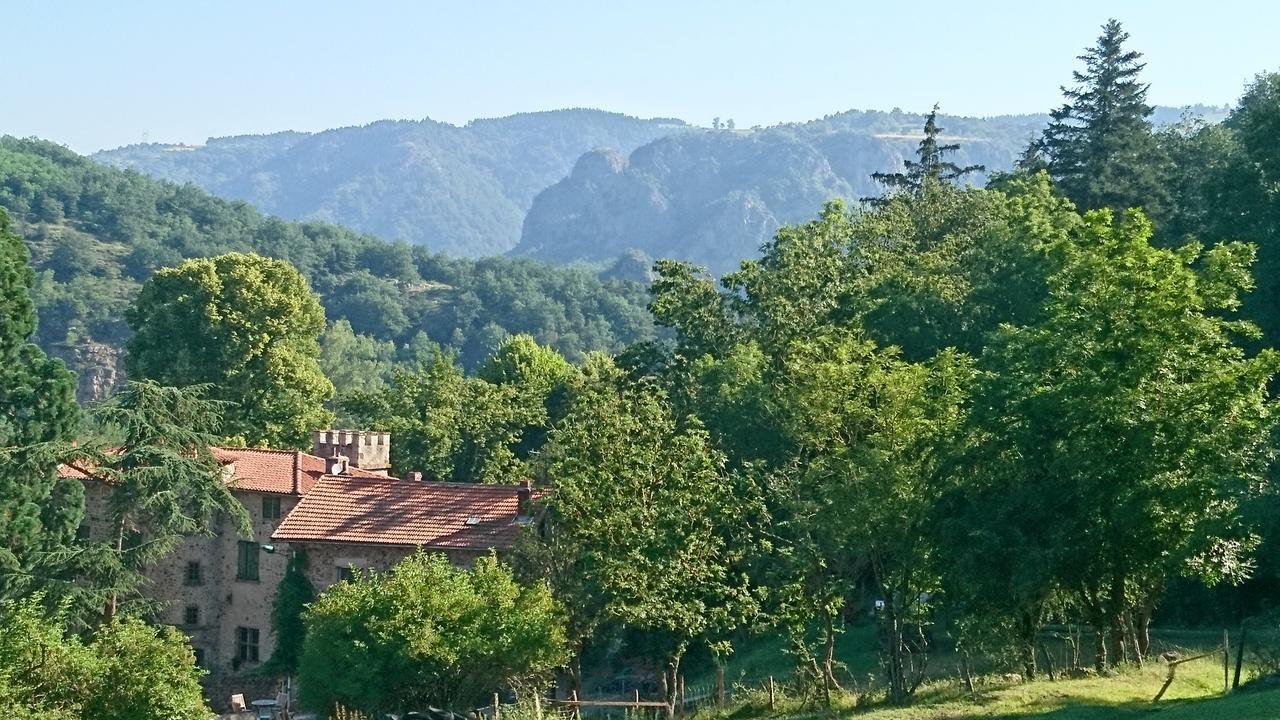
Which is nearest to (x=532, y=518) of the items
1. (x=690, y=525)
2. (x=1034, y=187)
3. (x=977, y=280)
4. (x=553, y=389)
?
(x=690, y=525)

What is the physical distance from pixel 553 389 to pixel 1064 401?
50499 millimetres

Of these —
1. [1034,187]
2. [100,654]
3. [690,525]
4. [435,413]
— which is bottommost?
[100,654]

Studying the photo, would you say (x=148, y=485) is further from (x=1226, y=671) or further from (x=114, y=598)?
(x=1226, y=671)

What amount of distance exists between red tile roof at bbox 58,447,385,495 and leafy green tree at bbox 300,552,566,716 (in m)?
16.8

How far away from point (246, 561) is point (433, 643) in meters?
20.3

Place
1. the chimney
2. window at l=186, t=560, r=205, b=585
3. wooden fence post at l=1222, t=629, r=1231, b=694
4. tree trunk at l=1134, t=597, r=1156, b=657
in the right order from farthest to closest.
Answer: window at l=186, t=560, r=205, b=585 → the chimney → tree trunk at l=1134, t=597, r=1156, b=657 → wooden fence post at l=1222, t=629, r=1231, b=694

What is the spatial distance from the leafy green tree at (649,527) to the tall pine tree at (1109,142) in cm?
3226

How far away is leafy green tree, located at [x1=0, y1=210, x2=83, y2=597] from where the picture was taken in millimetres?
50031

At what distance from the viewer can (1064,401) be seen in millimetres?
31047

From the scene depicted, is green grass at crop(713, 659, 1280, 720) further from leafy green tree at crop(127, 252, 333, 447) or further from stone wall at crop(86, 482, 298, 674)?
leafy green tree at crop(127, 252, 333, 447)

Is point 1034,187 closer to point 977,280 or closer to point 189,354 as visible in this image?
point 977,280

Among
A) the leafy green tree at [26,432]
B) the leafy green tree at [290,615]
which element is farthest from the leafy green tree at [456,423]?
the leafy green tree at [26,432]

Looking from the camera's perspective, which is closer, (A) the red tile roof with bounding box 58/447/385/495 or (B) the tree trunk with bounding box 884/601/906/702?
(B) the tree trunk with bounding box 884/601/906/702

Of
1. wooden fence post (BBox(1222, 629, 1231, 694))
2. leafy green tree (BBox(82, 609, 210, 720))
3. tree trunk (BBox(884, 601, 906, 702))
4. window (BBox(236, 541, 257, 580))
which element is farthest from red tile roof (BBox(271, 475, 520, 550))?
wooden fence post (BBox(1222, 629, 1231, 694))
